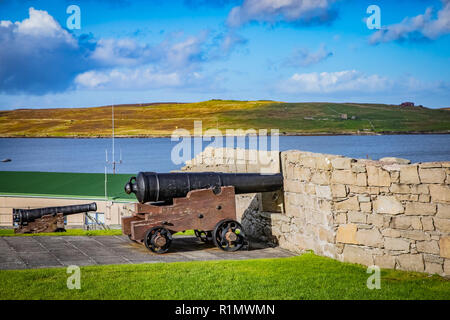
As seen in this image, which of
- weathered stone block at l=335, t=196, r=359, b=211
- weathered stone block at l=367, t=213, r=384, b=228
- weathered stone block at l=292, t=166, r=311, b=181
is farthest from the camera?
weathered stone block at l=292, t=166, r=311, b=181

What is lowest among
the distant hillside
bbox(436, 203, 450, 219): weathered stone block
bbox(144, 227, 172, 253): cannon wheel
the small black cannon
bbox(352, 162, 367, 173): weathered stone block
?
the small black cannon

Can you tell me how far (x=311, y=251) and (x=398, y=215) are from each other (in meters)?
1.80

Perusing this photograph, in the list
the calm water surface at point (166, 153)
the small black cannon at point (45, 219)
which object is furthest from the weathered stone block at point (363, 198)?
the calm water surface at point (166, 153)

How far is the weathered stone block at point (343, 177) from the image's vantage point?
758cm

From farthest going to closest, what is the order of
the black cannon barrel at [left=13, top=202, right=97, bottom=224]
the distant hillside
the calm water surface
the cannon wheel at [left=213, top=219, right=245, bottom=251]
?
1. the distant hillside
2. the calm water surface
3. the black cannon barrel at [left=13, top=202, right=97, bottom=224]
4. the cannon wheel at [left=213, top=219, right=245, bottom=251]

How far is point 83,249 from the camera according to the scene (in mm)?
8602

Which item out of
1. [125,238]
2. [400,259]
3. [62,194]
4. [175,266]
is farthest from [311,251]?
[62,194]

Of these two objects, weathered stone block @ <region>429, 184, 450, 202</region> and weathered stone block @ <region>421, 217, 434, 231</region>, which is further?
weathered stone block @ <region>421, 217, 434, 231</region>

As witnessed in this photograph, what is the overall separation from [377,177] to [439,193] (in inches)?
33.5

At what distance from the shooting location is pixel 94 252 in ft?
27.5

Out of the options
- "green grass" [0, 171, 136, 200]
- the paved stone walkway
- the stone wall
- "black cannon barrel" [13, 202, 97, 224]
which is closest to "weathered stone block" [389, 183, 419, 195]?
the stone wall

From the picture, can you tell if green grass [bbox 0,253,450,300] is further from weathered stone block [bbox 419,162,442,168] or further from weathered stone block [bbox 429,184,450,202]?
weathered stone block [bbox 419,162,442,168]

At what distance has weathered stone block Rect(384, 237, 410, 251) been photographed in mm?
7172

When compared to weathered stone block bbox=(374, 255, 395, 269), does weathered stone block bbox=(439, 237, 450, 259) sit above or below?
above
